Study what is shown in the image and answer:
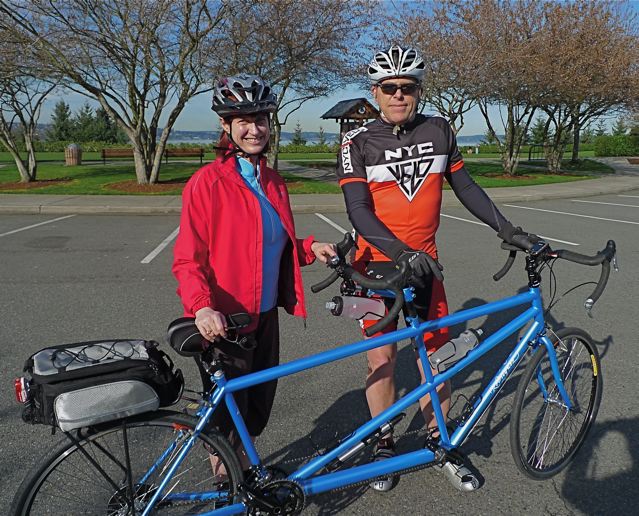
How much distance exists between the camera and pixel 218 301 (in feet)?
7.00

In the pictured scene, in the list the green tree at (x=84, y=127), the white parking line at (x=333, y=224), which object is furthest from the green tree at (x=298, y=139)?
the white parking line at (x=333, y=224)

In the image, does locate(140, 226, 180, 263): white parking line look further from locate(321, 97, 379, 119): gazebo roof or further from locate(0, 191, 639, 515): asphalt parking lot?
locate(321, 97, 379, 119): gazebo roof

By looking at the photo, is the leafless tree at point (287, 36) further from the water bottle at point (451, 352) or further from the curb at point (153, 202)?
the water bottle at point (451, 352)

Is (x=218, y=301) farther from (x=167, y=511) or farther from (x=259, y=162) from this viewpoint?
(x=167, y=511)

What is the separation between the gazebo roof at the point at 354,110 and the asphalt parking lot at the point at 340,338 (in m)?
14.0

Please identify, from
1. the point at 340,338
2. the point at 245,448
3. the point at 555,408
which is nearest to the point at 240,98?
the point at 245,448

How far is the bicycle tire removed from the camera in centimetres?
175

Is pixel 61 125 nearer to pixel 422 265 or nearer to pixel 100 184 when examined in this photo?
pixel 100 184

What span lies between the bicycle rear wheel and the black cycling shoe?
1.91ft

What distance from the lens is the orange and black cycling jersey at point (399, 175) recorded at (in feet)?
8.13

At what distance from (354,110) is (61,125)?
125ft

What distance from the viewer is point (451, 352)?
7.68 ft

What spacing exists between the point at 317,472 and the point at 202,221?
1.14m

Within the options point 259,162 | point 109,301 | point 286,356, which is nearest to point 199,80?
point 109,301
